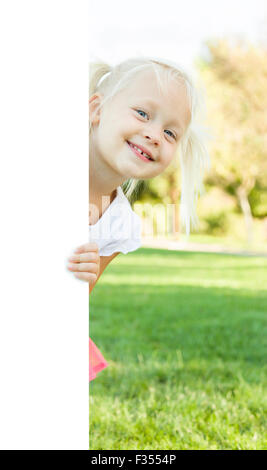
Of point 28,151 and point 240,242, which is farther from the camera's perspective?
point 240,242

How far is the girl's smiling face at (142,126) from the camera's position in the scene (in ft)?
5.10

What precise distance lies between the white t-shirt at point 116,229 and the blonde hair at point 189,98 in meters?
0.08

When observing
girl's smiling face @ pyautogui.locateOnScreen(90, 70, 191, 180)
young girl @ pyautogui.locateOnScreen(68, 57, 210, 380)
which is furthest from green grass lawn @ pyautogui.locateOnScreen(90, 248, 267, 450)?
girl's smiling face @ pyautogui.locateOnScreen(90, 70, 191, 180)

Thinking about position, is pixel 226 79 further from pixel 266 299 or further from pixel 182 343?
pixel 182 343

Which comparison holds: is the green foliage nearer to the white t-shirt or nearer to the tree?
the tree

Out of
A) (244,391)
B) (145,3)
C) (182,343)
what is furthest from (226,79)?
(244,391)

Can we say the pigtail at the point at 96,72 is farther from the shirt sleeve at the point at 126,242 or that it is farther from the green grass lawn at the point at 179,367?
the green grass lawn at the point at 179,367

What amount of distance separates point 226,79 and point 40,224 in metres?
18.9

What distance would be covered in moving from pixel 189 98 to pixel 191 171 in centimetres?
33

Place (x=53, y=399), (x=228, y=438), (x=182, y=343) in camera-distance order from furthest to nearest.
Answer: (x=182, y=343), (x=228, y=438), (x=53, y=399)

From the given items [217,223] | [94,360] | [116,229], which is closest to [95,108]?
[116,229]

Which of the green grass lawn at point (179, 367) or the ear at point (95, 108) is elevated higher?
the ear at point (95, 108)

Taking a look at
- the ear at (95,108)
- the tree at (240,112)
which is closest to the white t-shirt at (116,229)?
the ear at (95,108)

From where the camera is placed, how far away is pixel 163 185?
1964 centimetres
